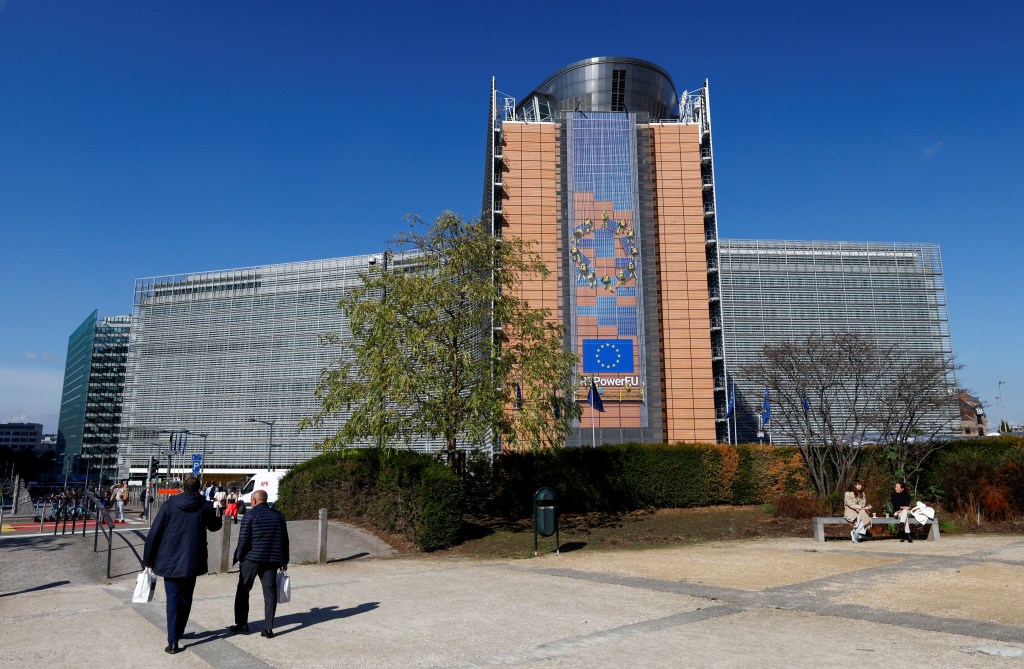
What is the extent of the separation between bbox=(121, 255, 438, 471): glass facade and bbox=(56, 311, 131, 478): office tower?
28881 millimetres

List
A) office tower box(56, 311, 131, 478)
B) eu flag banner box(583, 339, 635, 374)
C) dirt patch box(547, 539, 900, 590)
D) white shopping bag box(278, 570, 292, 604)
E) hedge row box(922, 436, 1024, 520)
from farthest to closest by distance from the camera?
1. office tower box(56, 311, 131, 478)
2. eu flag banner box(583, 339, 635, 374)
3. hedge row box(922, 436, 1024, 520)
4. dirt patch box(547, 539, 900, 590)
5. white shopping bag box(278, 570, 292, 604)

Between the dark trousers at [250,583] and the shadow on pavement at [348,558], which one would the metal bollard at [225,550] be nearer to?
the shadow on pavement at [348,558]

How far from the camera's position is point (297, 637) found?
25.7 ft

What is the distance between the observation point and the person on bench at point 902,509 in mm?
16578

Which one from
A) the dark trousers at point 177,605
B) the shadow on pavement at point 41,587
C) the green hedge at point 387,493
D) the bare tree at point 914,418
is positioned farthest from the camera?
the bare tree at point 914,418

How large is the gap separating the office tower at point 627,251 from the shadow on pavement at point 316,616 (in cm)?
5345

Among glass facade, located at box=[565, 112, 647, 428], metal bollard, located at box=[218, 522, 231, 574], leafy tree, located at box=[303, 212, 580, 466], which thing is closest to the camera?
metal bollard, located at box=[218, 522, 231, 574]

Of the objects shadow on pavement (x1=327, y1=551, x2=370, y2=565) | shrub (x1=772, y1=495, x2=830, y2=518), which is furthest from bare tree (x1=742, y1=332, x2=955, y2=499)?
shadow on pavement (x1=327, y1=551, x2=370, y2=565)

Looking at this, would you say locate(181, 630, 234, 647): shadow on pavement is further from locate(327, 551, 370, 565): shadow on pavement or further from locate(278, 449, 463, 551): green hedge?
locate(278, 449, 463, 551): green hedge

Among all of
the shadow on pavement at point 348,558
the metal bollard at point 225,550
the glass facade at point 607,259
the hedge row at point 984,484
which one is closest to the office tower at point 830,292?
the glass facade at point 607,259

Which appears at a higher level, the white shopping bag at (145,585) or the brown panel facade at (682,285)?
the brown panel facade at (682,285)

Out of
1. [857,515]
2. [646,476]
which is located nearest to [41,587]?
[857,515]

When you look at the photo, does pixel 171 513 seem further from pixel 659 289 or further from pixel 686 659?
pixel 659 289

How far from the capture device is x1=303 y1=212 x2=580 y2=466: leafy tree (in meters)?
18.6
